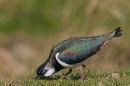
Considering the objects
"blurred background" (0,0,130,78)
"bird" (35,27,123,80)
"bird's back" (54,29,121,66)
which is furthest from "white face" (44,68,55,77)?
"blurred background" (0,0,130,78)

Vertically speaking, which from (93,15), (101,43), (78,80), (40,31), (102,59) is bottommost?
(78,80)

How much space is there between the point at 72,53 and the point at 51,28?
7373mm

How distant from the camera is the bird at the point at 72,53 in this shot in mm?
10305

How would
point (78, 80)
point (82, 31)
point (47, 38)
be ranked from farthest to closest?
point (47, 38) → point (82, 31) → point (78, 80)

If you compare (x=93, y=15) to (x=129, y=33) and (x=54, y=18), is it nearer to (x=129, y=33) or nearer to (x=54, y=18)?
(x=129, y=33)

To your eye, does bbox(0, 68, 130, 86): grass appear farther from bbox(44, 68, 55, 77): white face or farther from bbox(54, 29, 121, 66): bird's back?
bbox(54, 29, 121, 66): bird's back

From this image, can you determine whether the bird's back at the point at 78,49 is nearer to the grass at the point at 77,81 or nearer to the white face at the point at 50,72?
the white face at the point at 50,72

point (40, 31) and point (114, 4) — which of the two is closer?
point (114, 4)

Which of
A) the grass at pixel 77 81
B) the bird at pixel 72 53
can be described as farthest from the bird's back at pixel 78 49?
the grass at pixel 77 81

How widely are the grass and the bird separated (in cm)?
19

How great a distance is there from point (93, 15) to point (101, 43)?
479cm

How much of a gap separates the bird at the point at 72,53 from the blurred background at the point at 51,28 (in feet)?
9.31

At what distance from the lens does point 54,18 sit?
18.0 metres

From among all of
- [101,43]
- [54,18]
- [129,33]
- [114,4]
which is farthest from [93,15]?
[101,43]
